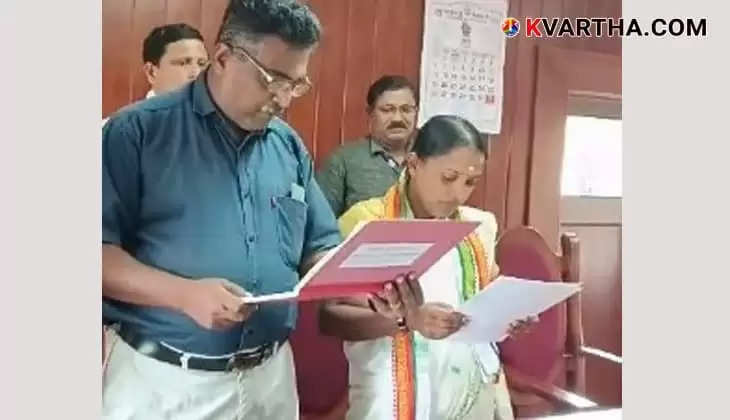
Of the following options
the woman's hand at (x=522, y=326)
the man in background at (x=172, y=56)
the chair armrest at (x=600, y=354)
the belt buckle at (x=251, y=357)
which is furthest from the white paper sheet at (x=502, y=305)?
the man in background at (x=172, y=56)

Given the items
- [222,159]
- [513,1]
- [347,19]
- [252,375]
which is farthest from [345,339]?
[513,1]

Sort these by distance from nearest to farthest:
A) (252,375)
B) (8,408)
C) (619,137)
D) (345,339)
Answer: (8,408)
(252,375)
(345,339)
(619,137)

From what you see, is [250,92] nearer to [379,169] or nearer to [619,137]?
[379,169]

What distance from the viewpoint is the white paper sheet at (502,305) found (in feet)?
3.32

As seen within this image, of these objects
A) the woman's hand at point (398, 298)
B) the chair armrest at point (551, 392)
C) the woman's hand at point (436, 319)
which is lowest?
the chair armrest at point (551, 392)

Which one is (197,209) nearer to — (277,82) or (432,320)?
(277,82)

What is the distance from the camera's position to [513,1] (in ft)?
3.68

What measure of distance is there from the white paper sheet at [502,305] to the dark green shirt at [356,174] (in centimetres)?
→ 18

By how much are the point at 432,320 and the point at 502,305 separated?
0.09 m

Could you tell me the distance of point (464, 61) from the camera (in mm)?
1096

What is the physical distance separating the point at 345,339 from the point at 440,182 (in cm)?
22

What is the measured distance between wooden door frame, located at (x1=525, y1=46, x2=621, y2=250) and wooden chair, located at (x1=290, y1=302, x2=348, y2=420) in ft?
1.05

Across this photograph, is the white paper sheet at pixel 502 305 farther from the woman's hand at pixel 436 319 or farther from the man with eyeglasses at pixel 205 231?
the man with eyeglasses at pixel 205 231

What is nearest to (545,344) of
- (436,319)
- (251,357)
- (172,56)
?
(436,319)
